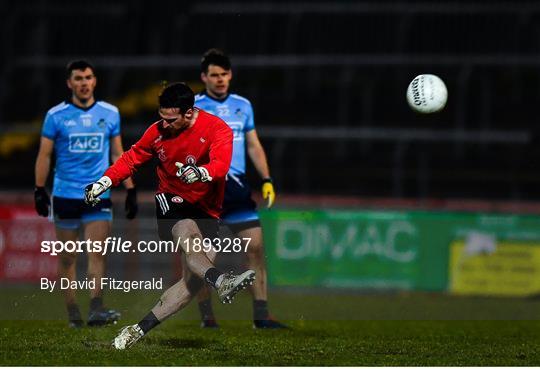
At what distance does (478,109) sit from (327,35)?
3.50 m

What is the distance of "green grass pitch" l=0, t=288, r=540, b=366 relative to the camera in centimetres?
905

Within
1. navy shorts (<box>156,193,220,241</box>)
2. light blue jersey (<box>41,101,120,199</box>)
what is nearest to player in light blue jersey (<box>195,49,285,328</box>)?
light blue jersey (<box>41,101,120,199</box>)

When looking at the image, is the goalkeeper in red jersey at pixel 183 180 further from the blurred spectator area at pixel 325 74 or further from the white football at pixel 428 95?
the blurred spectator area at pixel 325 74

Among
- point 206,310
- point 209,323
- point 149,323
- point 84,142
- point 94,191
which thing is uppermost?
point 84,142

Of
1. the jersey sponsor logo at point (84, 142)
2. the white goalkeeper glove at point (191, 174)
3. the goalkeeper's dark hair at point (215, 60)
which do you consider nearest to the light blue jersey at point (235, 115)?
the goalkeeper's dark hair at point (215, 60)

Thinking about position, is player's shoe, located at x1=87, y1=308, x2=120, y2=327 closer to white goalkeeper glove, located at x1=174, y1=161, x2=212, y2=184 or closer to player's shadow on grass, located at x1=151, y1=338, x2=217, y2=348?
player's shadow on grass, located at x1=151, y1=338, x2=217, y2=348

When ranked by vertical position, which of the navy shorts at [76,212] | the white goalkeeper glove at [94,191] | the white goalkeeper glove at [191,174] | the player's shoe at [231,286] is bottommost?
the player's shoe at [231,286]

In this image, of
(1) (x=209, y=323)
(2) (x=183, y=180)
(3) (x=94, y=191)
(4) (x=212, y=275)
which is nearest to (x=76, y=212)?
(1) (x=209, y=323)

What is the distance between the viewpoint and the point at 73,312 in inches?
451

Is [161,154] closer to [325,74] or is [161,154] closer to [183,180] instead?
[183,180]

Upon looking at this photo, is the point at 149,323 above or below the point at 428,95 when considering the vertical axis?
below

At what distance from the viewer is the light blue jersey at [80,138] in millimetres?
11492

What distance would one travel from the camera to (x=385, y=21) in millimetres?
24422

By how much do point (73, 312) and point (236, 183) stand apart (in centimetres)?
193
